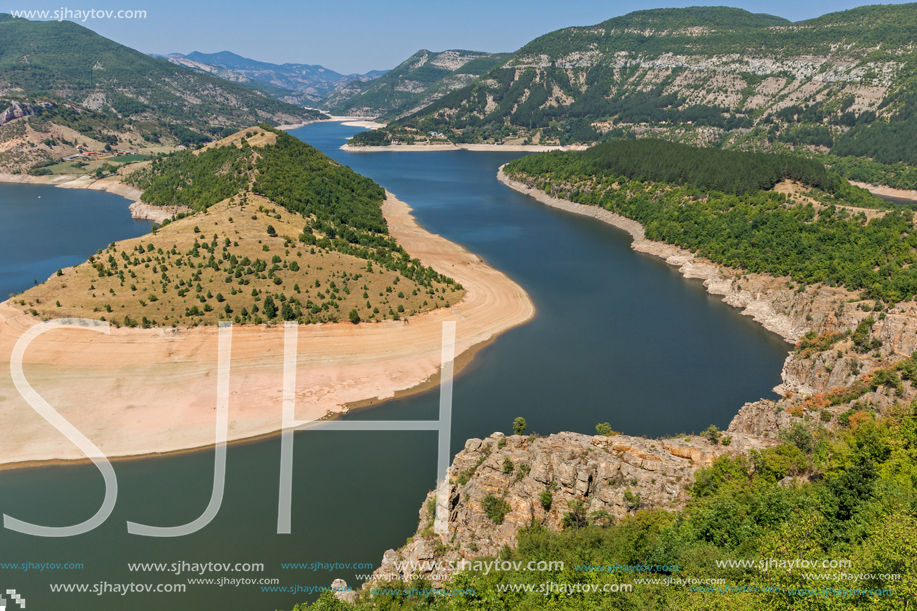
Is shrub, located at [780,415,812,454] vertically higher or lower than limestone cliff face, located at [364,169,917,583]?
higher

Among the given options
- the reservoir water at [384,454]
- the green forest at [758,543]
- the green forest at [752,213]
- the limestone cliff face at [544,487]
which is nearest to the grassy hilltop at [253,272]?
the reservoir water at [384,454]

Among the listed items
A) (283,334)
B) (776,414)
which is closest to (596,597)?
(776,414)

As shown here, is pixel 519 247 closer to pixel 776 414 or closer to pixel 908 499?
pixel 776 414

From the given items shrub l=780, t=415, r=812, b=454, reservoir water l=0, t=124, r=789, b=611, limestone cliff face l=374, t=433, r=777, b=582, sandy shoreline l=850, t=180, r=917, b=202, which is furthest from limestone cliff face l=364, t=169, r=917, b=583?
sandy shoreline l=850, t=180, r=917, b=202

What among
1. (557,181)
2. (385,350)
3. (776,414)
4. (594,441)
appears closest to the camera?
(594,441)

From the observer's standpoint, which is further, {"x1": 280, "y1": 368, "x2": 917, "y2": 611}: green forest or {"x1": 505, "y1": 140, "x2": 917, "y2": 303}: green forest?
{"x1": 505, "y1": 140, "x2": 917, "y2": 303}: green forest

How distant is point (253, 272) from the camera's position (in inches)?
3100

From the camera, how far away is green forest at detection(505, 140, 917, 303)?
74.4 m

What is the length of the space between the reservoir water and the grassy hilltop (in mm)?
19085

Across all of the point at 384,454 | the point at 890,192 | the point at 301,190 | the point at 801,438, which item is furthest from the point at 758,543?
the point at 890,192

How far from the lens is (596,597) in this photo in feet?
76.7

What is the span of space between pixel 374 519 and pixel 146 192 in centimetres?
14185

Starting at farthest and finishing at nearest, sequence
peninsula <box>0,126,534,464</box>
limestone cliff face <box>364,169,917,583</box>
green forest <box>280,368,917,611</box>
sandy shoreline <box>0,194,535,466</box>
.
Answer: peninsula <box>0,126,534,464</box>, sandy shoreline <box>0,194,535,466</box>, limestone cliff face <box>364,169,917,583</box>, green forest <box>280,368,917,611</box>

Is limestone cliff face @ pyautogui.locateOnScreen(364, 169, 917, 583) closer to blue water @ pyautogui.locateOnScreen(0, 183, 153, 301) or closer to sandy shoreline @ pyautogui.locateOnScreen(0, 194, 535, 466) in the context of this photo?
sandy shoreline @ pyautogui.locateOnScreen(0, 194, 535, 466)
